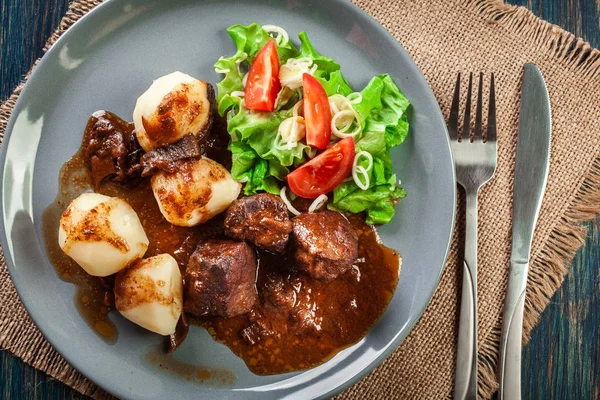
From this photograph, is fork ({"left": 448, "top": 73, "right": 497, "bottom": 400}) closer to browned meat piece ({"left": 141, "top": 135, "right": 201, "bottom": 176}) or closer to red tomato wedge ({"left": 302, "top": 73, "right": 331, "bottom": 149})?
red tomato wedge ({"left": 302, "top": 73, "right": 331, "bottom": 149})

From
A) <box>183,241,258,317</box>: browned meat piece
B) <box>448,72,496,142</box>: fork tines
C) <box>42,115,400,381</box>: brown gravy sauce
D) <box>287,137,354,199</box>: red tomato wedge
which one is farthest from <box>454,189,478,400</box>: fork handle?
<box>183,241,258,317</box>: browned meat piece

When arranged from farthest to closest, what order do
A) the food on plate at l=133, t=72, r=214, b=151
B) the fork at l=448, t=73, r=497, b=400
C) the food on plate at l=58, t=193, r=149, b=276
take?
1. the fork at l=448, t=73, r=497, b=400
2. the food on plate at l=133, t=72, r=214, b=151
3. the food on plate at l=58, t=193, r=149, b=276

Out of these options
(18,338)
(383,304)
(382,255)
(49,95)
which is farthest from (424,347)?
(49,95)

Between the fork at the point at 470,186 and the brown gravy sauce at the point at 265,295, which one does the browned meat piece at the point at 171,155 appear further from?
the fork at the point at 470,186

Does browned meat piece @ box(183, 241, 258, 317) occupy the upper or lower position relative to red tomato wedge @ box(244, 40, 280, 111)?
lower

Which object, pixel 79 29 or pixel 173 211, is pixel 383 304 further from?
pixel 79 29

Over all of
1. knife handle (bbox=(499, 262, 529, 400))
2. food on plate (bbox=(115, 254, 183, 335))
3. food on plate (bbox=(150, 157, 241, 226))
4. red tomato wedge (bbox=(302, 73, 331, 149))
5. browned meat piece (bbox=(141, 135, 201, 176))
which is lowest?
knife handle (bbox=(499, 262, 529, 400))

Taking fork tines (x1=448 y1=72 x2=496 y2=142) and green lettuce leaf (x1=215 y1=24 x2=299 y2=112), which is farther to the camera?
fork tines (x1=448 y1=72 x2=496 y2=142)
